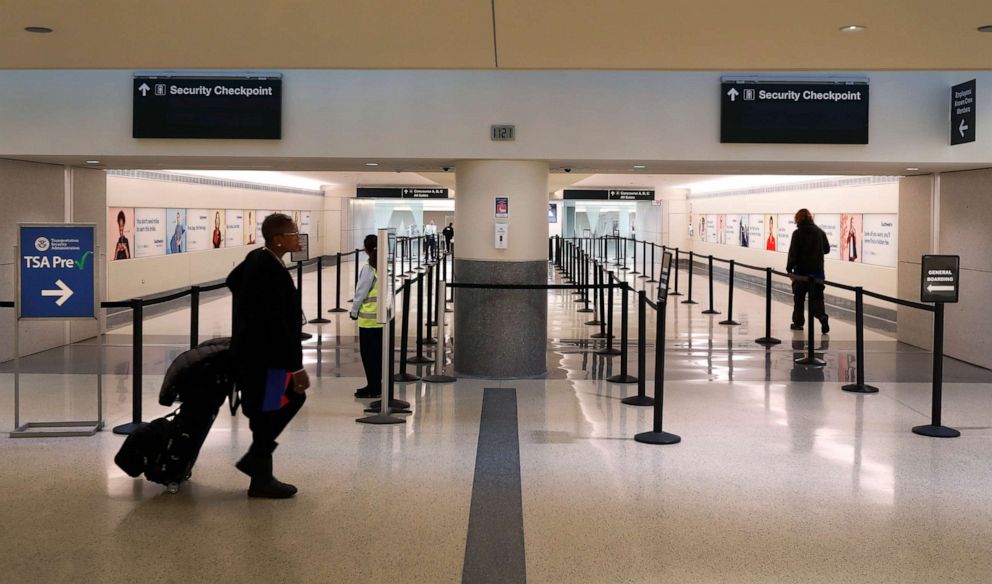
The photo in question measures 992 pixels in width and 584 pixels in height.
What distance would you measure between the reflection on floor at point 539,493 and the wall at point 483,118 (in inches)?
95.1

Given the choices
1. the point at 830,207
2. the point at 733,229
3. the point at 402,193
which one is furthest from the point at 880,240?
the point at 402,193

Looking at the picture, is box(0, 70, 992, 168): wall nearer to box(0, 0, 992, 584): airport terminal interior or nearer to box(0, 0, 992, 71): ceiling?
box(0, 0, 992, 584): airport terminal interior

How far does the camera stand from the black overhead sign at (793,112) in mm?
9805

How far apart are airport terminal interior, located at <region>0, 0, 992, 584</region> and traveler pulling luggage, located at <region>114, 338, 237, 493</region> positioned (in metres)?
0.02

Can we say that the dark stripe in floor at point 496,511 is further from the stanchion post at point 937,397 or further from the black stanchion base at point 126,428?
the stanchion post at point 937,397

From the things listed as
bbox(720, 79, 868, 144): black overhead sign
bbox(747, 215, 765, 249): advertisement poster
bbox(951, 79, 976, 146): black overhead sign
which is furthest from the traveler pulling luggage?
bbox(747, 215, 765, 249): advertisement poster

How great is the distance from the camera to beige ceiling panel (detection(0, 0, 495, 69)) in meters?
5.10

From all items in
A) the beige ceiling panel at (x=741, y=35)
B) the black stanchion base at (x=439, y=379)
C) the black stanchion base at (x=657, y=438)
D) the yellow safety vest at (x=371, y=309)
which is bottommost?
the black stanchion base at (x=657, y=438)

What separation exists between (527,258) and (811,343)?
3673 mm

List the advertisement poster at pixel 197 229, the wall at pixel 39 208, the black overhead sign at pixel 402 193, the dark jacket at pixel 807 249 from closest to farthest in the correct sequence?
the wall at pixel 39 208, the dark jacket at pixel 807 249, the advertisement poster at pixel 197 229, the black overhead sign at pixel 402 193

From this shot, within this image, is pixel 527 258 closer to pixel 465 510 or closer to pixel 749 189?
A: pixel 465 510

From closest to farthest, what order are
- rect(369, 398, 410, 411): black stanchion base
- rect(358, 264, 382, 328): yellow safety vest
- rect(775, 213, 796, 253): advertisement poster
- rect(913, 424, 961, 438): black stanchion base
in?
rect(913, 424, 961, 438): black stanchion base < rect(369, 398, 410, 411): black stanchion base < rect(358, 264, 382, 328): yellow safety vest < rect(775, 213, 796, 253): advertisement poster

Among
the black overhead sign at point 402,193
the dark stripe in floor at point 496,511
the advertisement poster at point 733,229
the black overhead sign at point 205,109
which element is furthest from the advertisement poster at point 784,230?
the dark stripe in floor at point 496,511

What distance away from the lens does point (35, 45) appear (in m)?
6.18
